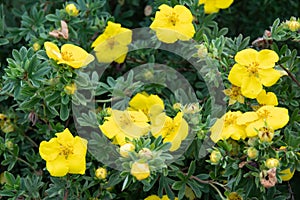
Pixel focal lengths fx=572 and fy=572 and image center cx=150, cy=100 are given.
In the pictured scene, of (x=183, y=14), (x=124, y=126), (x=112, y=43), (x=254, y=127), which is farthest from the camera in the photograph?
(x=112, y=43)

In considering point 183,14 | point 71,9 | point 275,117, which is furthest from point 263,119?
point 71,9

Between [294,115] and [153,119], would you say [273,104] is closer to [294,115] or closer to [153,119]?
[294,115]

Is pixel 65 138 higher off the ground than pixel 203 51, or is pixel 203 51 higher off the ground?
pixel 203 51

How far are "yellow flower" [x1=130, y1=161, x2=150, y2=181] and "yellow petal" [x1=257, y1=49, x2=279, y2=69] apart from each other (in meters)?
0.60

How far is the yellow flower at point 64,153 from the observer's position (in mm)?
1930

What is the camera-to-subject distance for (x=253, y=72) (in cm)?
202

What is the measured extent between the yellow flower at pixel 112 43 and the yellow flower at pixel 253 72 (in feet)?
1.74

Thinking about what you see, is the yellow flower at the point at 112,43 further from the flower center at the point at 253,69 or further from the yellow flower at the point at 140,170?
the yellow flower at the point at 140,170

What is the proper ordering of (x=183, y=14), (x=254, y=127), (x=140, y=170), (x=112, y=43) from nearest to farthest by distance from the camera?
(x=140, y=170), (x=254, y=127), (x=183, y=14), (x=112, y=43)

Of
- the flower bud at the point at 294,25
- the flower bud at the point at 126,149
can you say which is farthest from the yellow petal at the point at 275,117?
the flower bud at the point at 126,149

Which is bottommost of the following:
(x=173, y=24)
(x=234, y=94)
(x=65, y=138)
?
(x=65, y=138)

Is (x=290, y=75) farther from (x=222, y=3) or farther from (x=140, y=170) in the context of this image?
(x=140, y=170)

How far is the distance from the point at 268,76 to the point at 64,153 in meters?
0.76

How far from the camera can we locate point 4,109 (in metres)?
2.39
